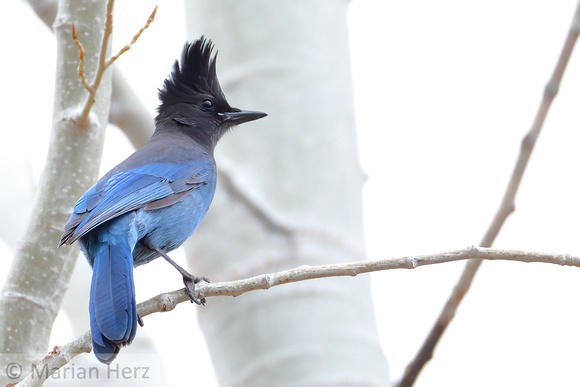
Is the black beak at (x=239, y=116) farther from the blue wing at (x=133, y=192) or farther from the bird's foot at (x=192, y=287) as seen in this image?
the bird's foot at (x=192, y=287)

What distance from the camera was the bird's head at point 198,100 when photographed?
12.9 ft

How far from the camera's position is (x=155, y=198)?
309cm

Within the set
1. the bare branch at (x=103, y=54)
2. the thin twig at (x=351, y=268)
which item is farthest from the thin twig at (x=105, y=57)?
the thin twig at (x=351, y=268)

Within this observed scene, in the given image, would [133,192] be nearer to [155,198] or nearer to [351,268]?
[155,198]

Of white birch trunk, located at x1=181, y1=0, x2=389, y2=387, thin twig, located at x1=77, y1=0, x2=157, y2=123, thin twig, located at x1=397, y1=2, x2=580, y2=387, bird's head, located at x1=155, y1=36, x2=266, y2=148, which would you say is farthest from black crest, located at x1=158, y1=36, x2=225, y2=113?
thin twig, located at x1=397, y1=2, x2=580, y2=387

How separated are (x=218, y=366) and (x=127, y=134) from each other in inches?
47.8

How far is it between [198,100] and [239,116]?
0.28 metres

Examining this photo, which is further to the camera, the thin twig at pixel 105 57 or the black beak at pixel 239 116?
the black beak at pixel 239 116

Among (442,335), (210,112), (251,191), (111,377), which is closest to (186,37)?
(210,112)

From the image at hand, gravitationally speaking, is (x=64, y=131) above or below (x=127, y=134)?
below

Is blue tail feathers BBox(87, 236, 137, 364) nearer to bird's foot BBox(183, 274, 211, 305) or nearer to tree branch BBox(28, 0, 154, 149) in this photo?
bird's foot BBox(183, 274, 211, 305)

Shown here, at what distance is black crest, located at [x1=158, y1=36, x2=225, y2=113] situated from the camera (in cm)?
392

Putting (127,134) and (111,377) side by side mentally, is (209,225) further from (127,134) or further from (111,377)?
(111,377)

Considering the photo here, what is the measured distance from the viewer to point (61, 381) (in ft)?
15.7
